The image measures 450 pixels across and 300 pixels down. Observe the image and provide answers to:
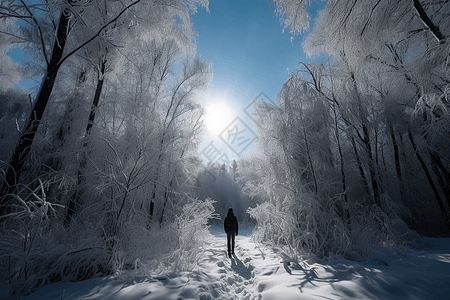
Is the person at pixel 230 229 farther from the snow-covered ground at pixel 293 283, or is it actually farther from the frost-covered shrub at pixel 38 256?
the frost-covered shrub at pixel 38 256

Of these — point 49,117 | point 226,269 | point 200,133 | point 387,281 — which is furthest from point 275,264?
point 49,117

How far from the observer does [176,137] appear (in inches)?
223

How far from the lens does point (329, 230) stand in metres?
4.44

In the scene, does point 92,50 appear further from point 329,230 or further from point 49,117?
point 329,230

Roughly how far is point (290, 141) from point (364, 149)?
3192 millimetres

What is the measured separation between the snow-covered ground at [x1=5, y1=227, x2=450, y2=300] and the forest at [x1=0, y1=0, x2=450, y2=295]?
51 cm

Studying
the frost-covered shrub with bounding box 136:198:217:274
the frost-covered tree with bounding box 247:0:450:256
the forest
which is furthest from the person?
the frost-covered tree with bounding box 247:0:450:256

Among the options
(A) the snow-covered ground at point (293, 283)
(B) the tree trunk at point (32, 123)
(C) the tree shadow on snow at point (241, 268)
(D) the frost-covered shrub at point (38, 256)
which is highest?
(B) the tree trunk at point (32, 123)

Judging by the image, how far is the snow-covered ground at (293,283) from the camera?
6.99 ft

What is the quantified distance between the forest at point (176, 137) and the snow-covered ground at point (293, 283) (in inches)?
20.1

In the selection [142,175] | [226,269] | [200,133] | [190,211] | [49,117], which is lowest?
[226,269]

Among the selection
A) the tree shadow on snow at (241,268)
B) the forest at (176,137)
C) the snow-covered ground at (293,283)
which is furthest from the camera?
the tree shadow on snow at (241,268)

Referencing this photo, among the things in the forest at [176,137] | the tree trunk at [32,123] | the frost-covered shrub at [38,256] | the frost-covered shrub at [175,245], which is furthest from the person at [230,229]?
the tree trunk at [32,123]

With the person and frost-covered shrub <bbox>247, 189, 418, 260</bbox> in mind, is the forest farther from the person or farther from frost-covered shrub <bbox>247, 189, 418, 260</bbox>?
the person
